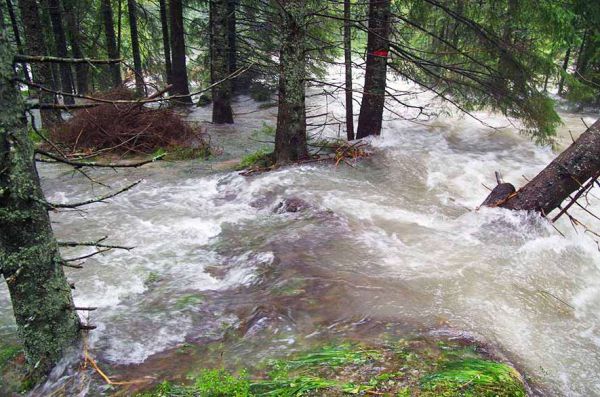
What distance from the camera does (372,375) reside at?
301 cm

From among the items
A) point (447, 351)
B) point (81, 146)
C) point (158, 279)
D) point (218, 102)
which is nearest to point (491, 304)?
point (447, 351)

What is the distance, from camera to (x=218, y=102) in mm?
13297

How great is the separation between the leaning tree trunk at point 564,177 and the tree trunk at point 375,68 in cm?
344

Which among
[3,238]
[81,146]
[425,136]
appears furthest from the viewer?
[425,136]

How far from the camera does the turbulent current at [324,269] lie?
151 inches

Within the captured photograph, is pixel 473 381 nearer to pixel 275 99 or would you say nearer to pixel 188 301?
pixel 188 301

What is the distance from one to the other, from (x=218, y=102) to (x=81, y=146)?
175 inches

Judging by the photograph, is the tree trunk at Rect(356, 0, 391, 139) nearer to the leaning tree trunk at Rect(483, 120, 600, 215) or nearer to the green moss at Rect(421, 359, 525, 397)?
the leaning tree trunk at Rect(483, 120, 600, 215)

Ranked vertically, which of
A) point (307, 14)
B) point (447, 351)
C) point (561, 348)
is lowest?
point (561, 348)

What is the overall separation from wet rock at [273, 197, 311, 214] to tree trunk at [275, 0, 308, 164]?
1.86 m

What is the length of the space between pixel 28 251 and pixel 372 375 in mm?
2429

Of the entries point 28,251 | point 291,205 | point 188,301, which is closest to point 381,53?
point 291,205

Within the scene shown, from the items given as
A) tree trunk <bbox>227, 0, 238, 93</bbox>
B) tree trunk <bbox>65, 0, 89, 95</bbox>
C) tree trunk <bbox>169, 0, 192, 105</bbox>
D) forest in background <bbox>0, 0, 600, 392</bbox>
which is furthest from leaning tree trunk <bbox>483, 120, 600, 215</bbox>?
tree trunk <bbox>65, 0, 89, 95</bbox>

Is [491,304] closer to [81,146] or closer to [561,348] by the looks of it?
[561,348]
